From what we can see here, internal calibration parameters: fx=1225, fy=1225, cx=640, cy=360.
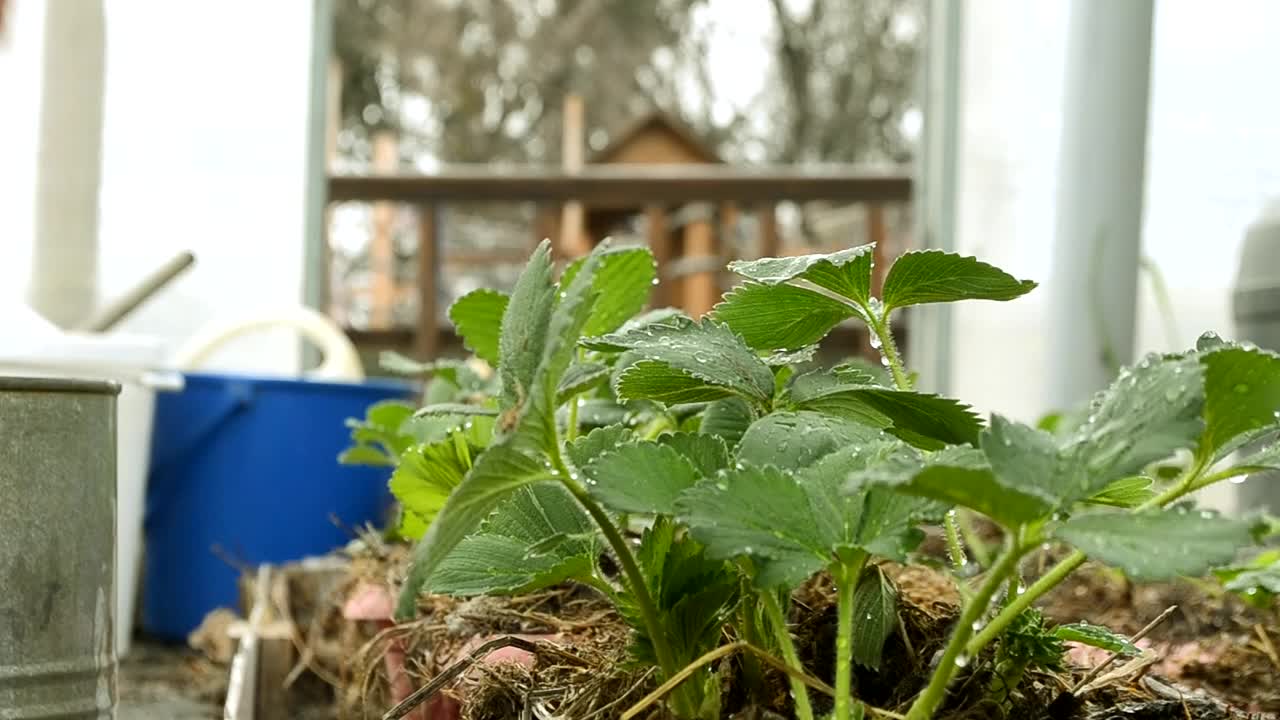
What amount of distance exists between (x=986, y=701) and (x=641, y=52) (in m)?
8.68

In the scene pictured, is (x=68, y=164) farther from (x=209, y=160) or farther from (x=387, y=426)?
(x=387, y=426)

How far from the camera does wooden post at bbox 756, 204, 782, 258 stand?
128 inches

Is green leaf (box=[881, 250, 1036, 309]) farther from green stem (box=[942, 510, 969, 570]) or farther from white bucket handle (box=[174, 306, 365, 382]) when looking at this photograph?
white bucket handle (box=[174, 306, 365, 382])

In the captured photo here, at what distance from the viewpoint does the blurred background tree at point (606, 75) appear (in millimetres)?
8500

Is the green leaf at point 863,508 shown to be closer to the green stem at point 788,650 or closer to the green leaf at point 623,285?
the green stem at point 788,650

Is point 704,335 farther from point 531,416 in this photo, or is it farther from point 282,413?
point 282,413

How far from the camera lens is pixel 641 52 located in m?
8.77

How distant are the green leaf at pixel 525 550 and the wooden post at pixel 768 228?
2853mm

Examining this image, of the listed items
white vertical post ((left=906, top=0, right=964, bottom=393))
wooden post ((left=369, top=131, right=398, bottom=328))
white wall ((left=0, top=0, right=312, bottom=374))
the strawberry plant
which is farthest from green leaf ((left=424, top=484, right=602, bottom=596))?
wooden post ((left=369, top=131, right=398, bottom=328))

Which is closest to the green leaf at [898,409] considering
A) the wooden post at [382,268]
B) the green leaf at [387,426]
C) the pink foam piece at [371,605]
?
the pink foam piece at [371,605]

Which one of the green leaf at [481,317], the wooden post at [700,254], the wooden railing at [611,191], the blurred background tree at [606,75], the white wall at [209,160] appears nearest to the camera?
the green leaf at [481,317]

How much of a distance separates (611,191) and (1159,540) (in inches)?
120

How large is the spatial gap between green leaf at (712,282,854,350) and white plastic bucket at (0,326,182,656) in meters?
0.70

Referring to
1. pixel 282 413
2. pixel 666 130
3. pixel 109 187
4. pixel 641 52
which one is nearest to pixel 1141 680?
pixel 282 413
